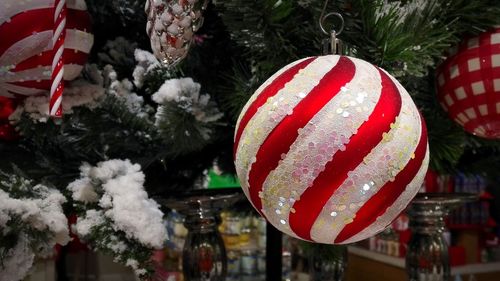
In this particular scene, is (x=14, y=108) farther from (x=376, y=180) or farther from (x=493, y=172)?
(x=493, y=172)

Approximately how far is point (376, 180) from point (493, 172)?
1.62ft

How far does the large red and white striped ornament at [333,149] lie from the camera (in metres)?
0.35

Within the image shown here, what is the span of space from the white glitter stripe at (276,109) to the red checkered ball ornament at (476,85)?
22 cm

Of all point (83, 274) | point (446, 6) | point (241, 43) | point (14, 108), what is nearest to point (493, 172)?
point (446, 6)

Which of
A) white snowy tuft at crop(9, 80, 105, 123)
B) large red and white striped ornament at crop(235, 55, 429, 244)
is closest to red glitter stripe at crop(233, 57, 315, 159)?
large red and white striped ornament at crop(235, 55, 429, 244)

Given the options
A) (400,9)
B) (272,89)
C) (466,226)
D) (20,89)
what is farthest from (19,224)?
(466,226)

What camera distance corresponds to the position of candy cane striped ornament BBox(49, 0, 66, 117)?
47 centimetres

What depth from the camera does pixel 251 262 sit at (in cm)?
158

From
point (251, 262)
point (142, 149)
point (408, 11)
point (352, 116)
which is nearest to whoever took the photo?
point (352, 116)

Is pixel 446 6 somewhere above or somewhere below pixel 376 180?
above

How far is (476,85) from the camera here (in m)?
0.54

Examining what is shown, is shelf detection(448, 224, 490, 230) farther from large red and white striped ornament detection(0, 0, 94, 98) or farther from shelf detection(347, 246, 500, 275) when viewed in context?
large red and white striped ornament detection(0, 0, 94, 98)

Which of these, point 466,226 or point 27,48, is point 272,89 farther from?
point 466,226

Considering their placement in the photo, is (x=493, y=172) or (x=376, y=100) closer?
(x=376, y=100)
